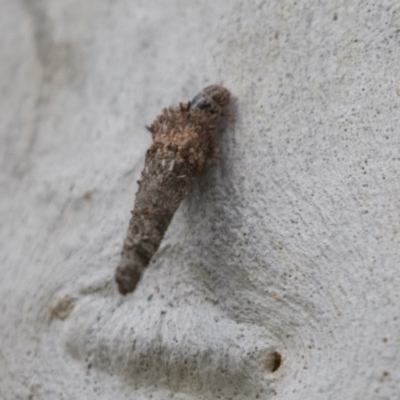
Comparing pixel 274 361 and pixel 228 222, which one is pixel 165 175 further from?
pixel 274 361

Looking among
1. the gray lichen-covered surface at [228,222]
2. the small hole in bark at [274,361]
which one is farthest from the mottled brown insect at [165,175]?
the small hole in bark at [274,361]

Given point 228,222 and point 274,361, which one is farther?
point 228,222

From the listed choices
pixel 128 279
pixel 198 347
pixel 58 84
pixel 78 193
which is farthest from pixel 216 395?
pixel 58 84

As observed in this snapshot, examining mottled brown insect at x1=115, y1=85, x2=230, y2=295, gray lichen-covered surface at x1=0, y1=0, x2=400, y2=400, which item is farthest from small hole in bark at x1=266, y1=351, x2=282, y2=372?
mottled brown insect at x1=115, y1=85, x2=230, y2=295

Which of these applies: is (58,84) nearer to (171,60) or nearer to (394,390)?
(171,60)

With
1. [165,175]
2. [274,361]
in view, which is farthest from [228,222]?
[274,361]

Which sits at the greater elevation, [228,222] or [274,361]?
[228,222]
